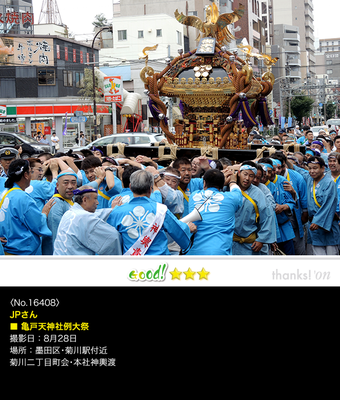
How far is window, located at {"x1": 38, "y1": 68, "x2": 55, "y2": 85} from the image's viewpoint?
34.9m

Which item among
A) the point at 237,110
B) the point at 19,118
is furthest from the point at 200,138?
the point at 19,118

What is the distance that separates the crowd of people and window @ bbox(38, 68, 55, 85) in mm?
29962

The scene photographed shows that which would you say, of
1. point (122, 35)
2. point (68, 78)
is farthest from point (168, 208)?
point (122, 35)

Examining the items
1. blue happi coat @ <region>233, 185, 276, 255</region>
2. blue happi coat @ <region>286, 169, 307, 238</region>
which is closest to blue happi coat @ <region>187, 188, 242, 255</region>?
blue happi coat @ <region>233, 185, 276, 255</region>

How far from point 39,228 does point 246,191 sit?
6.58 feet

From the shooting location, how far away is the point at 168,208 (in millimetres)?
4652

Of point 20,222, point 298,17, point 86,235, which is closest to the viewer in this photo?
point 86,235

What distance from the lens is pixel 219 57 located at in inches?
333

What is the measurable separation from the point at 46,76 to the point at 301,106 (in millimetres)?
36477

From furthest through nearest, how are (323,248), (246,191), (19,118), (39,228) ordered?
1. (19,118)
2. (323,248)
3. (246,191)
4. (39,228)

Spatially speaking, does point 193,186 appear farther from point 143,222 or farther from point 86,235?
point 86,235
